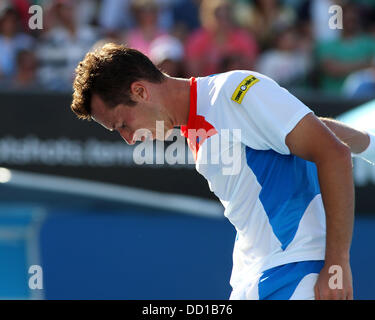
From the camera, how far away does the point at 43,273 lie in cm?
557

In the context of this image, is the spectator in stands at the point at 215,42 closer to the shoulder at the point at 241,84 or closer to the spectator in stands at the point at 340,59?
the spectator in stands at the point at 340,59

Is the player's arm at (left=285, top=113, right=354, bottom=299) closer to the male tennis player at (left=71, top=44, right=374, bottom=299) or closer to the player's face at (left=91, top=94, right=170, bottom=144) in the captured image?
the male tennis player at (left=71, top=44, right=374, bottom=299)

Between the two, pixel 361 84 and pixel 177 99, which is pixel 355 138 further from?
pixel 361 84

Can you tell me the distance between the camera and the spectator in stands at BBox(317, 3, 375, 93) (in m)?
7.70

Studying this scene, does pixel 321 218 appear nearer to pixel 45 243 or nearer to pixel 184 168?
pixel 45 243

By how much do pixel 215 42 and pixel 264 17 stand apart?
0.99 m

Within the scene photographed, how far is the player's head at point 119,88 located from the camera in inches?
104

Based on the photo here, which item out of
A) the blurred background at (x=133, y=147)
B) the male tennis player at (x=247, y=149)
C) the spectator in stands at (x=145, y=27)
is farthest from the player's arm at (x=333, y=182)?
the spectator in stands at (x=145, y=27)

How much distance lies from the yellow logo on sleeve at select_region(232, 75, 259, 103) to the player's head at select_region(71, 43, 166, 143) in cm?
30

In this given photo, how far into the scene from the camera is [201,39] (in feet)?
25.1

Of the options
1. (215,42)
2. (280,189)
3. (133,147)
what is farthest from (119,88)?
(215,42)
